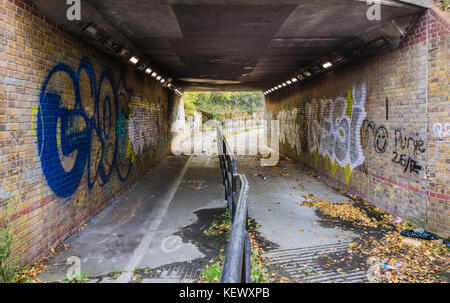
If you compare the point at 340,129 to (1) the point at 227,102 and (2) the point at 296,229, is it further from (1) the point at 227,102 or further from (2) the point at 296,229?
(1) the point at 227,102

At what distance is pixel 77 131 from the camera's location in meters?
5.36

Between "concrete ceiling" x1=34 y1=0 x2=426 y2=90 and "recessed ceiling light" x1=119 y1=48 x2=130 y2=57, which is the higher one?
"concrete ceiling" x1=34 y1=0 x2=426 y2=90

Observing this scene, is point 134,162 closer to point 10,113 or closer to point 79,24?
point 79,24

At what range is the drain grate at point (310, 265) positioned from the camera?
3.62 meters

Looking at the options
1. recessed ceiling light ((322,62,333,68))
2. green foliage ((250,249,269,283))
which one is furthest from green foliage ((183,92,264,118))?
green foliage ((250,249,269,283))

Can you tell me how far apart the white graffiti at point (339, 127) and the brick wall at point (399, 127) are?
27mm

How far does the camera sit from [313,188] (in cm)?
841

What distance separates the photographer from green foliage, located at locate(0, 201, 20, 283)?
10.5ft

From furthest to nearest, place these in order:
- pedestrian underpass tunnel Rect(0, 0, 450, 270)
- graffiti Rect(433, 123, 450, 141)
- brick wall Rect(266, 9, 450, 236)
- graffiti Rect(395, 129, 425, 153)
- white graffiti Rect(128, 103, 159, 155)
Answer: white graffiti Rect(128, 103, 159, 155)
graffiti Rect(395, 129, 425, 153)
brick wall Rect(266, 9, 450, 236)
graffiti Rect(433, 123, 450, 141)
pedestrian underpass tunnel Rect(0, 0, 450, 270)

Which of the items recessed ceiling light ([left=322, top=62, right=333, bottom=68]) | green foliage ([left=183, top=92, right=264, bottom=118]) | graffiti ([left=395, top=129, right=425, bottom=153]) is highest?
green foliage ([left=183, top=92, right=264, bottom=118])

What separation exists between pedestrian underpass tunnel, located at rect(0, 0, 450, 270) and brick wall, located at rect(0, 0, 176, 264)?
2cm

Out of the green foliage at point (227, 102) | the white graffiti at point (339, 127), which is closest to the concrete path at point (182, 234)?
the white graffiti at point (339, 127)

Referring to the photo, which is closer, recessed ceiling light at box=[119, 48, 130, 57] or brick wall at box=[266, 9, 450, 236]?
brick wall at box=[266, 9, 450, 236]

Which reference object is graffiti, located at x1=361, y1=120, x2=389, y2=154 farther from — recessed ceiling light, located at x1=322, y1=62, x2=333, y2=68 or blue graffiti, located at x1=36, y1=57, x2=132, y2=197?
blue graffiti, located at x1=36, y1=57, x2=132, y2=197
